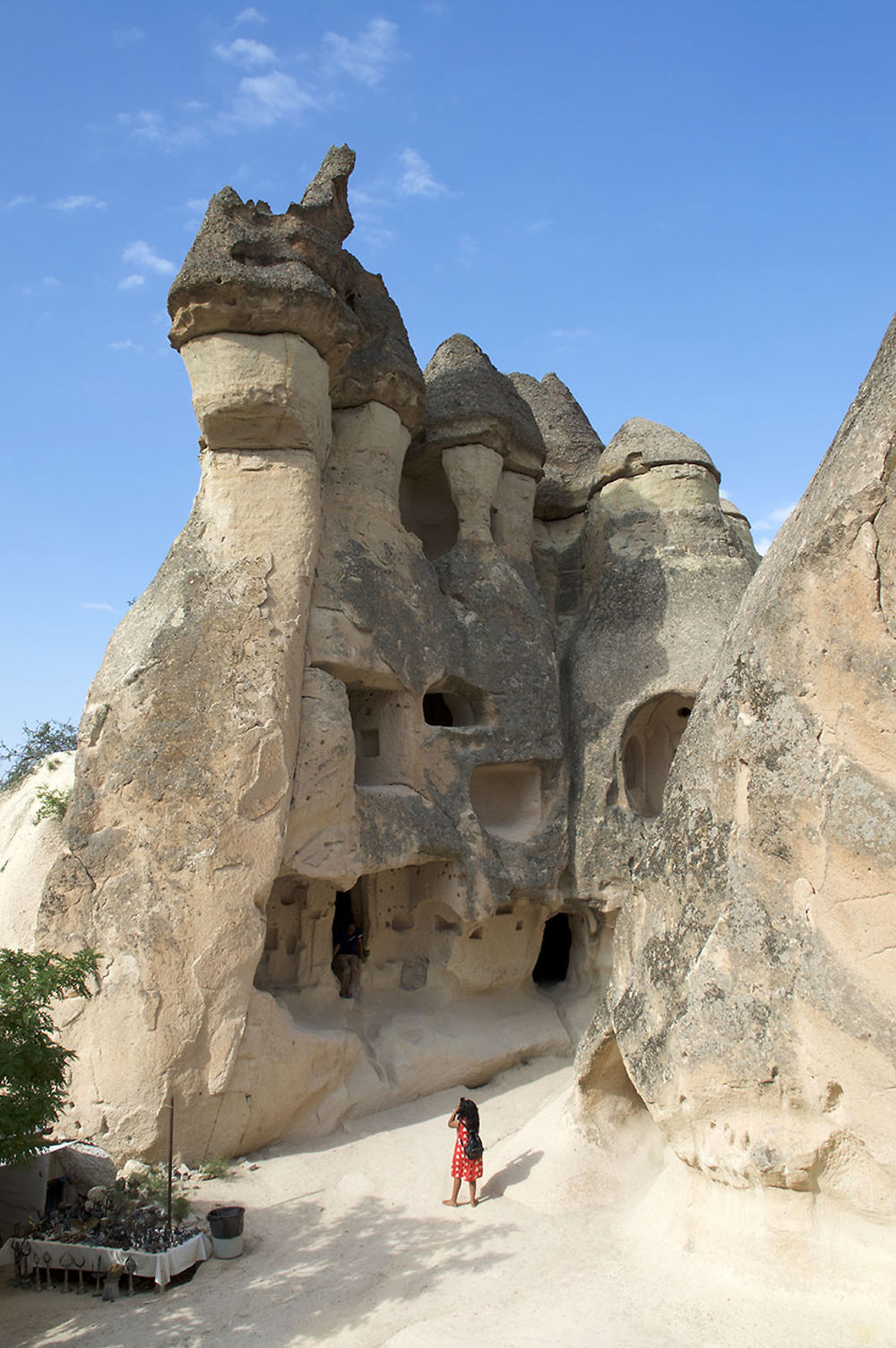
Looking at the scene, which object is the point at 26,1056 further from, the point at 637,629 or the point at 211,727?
the point at 637,629

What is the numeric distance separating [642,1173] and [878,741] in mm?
3421

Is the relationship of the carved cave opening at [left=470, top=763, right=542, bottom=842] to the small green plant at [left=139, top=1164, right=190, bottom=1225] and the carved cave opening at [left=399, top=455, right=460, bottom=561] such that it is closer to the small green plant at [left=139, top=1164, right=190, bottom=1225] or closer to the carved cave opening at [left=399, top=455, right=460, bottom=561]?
the carved cave opening at [left=399, top=455, right=460, bottom=561]

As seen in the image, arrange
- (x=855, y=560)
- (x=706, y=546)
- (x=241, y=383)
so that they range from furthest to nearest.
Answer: (x=706, y=546) → (x=241, y=383) → (x=855, y=560)

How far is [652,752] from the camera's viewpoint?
11.5m

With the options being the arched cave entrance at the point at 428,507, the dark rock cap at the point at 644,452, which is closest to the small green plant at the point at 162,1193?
the arched cave entrance at the point at 428,507

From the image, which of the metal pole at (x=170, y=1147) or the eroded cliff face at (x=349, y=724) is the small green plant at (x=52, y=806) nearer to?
the eroded cliff face at (x=349, y=724)

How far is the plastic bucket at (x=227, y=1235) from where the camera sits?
20.6 feet

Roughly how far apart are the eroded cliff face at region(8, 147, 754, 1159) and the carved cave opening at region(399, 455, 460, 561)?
1.6 inches

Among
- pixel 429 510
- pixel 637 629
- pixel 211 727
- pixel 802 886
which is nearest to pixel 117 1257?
pixel 211 727

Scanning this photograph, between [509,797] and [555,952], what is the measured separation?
2853 millimetres

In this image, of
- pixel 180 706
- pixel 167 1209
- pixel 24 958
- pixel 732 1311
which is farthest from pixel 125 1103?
pixel 732 1311

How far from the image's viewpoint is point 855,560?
5219 mm

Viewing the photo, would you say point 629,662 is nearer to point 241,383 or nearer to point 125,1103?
point 241,383

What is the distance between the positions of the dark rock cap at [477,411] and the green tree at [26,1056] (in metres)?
7.66
